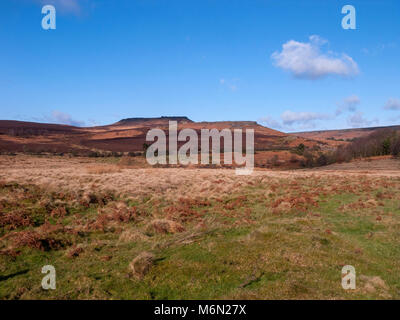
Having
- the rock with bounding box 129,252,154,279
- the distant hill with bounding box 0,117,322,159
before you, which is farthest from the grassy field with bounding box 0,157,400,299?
the distant hill with bounding box 0,117,322,159

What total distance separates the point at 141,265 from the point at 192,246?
2437mm

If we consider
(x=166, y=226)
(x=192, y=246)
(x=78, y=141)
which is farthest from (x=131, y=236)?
(x=78, y=141)

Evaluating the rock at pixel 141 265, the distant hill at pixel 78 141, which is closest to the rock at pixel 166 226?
the rock at pixel 141 265

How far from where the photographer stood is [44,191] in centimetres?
1792

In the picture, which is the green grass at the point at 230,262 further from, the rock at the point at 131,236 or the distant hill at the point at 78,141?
the distant hill at the point at 78,141

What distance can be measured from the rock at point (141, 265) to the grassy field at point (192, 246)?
0.03 metres

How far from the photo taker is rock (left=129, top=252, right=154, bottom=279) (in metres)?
7.84

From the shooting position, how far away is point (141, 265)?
320 inches

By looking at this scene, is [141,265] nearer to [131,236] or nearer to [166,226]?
[131,236]

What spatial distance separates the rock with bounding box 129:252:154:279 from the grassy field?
28 millimetres

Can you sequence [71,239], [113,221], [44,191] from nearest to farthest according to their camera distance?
Result: 1. [71,239]
2. [113,221]
3. [44,191]
